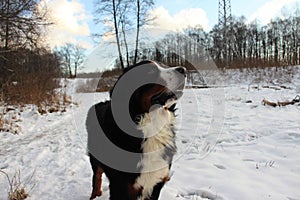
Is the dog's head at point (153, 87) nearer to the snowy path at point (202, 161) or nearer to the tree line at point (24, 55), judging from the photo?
the snowy path at point (202, 161)

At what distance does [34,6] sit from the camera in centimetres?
1100

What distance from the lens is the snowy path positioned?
315cm

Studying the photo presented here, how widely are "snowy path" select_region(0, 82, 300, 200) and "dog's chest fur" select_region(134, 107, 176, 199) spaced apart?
0.62m

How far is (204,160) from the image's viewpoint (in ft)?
13.9

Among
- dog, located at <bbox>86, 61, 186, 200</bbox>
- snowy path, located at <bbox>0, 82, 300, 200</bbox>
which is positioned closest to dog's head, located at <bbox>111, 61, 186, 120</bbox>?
dog, located at <bbox>86, 61, 186, 200</bbox>

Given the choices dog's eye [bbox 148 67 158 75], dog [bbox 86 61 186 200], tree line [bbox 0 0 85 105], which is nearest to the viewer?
dog [bbox 86 61 186 200]

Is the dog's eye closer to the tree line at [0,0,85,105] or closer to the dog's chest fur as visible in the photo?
the dog's chest fur

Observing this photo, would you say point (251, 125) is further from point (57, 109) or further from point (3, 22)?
point (3, 22)

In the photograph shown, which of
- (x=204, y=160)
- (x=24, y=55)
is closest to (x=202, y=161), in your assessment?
(x=204, y=160)

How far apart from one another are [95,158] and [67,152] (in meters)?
2.17

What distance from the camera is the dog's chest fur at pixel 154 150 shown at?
248 cm

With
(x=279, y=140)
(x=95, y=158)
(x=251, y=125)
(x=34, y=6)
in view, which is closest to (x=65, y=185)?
(x=95, y=158)

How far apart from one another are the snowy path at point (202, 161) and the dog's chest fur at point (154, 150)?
2.02 feet

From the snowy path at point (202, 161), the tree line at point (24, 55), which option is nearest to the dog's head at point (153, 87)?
the snowy path at point (202, 161)
